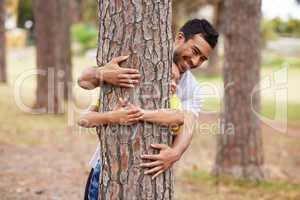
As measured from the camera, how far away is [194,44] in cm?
341

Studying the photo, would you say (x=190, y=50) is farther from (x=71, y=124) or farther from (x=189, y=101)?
(x=71, y=124)

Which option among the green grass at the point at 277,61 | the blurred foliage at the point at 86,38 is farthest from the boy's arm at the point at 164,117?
the blurred foliage at the point at 86,38

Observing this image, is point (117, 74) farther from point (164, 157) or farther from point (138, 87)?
point (164, 157)

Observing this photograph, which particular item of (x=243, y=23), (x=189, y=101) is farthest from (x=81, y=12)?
(x=189, y=101)

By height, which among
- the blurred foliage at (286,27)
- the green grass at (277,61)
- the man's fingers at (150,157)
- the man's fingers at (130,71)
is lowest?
the man's fingers at (150,157)

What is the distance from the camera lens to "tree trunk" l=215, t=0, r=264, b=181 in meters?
7.28

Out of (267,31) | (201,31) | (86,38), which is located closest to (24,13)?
(86,38)

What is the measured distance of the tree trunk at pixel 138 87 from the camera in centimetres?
314

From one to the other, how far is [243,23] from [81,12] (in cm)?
4087

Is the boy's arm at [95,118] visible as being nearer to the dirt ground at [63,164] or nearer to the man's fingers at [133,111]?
the man's fingers at [133,111]

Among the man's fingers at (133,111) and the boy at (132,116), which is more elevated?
the man's fingers at (133,111)

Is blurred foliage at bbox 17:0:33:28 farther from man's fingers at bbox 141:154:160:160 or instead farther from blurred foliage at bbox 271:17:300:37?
man's fingers at bbox 141:154:160:160

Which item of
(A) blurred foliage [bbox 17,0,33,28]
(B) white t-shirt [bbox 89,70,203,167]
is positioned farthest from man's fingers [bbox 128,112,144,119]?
(A) blurred foliage [bbox 17,0,33,28]

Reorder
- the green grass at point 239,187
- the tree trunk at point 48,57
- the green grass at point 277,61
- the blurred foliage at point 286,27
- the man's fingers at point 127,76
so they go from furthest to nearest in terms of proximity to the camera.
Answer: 1. the blurred foliage at point 286,27
2. the green grass at point 277,61
3. the tree trunk at point 48,57
4. the green grass at point 239,187
5. the man's fingers at point 127,76
